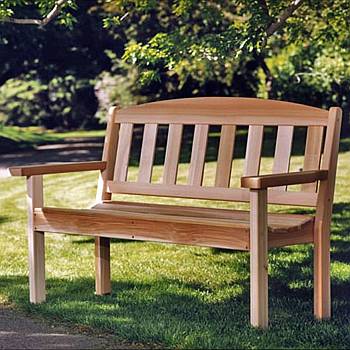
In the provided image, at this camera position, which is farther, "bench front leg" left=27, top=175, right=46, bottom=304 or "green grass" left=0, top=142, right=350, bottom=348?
"bench front leg" left=27, top=175, right=46, bottom=304

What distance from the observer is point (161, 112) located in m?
6.08

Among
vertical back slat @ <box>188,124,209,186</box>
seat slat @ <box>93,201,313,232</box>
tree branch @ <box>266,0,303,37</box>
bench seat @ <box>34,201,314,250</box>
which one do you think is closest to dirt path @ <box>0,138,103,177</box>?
tree branch @ <box>266,0,303,37</box>

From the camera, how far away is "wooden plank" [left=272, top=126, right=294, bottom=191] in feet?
18.2

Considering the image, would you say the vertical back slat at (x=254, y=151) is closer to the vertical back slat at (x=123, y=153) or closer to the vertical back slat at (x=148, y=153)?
the vertical back slat at (x=148, y=153)

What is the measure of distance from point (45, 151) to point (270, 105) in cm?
1737

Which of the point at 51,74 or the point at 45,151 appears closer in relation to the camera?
the point at 45,151

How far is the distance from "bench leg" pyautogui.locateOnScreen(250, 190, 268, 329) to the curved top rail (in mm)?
826

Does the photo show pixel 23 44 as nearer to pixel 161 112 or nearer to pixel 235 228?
pixel 161 112

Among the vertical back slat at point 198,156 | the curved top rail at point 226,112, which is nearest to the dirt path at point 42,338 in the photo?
the vertical back slat at point 198,156

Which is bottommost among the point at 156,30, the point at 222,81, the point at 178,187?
the point at 222,81

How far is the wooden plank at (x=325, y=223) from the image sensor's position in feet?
17.0

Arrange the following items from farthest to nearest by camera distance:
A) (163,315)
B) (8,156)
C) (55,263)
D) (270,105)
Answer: (8,156) < (55,263) < (270,105) < (163,315)

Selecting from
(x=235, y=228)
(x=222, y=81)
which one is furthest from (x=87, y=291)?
(x=222, y=81)

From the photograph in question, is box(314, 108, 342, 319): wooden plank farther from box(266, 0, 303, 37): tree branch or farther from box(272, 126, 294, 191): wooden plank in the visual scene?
box(266, 0, 303, 37): tree branch
